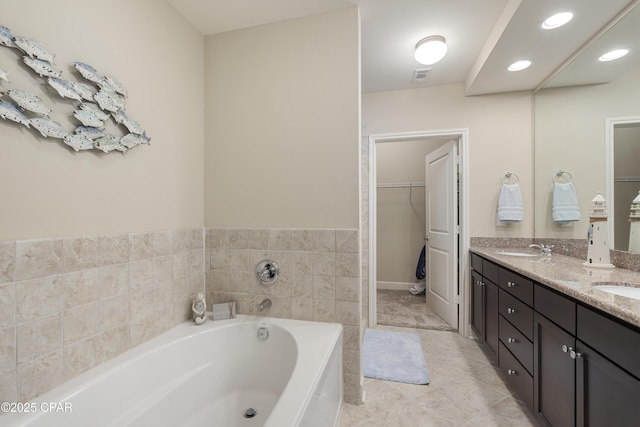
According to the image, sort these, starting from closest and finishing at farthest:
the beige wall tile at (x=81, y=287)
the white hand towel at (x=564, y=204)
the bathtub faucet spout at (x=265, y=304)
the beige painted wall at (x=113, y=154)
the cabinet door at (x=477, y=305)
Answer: the beige painted wall at (x=113, y=154) < the beige wall tile at (x=81, y=287) < the bathtub faucet spout at (x=265, y=304) < the white hand towel at (x=564, y=204) < the cabinet door at (x=477, y=305)

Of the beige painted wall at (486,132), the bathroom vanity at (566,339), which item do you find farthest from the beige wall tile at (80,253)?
the beige painted wall at (486,132)

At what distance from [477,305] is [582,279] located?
113cm

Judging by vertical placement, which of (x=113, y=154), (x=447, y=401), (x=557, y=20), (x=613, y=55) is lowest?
(x=447, y=401)

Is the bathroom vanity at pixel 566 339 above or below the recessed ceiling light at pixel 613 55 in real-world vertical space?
below

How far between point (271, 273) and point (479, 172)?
7.26 ft

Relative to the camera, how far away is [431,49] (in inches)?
→ 76.5

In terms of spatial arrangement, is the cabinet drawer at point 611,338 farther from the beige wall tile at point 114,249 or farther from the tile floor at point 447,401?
the beige wall tile at point 114,249

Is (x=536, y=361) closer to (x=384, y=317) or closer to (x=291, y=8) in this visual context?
(x=384, y=317)

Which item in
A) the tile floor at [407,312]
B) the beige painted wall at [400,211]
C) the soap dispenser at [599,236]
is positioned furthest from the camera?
the beige painted wall at [400,211]

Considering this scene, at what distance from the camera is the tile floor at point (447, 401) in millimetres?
1528

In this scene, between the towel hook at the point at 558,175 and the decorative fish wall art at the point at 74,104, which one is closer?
the decorative fish wall art at the point at 74,104

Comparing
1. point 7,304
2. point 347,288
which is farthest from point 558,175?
point 7,304

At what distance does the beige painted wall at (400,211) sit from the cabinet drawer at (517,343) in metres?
2.18
